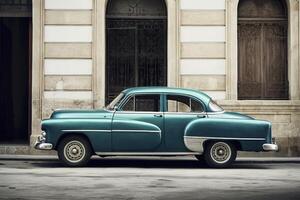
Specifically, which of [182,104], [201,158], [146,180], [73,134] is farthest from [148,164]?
[146,180]

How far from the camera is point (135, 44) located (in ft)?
58.6

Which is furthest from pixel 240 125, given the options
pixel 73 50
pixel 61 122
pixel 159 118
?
pixel 73 50

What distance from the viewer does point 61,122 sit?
13.1 meters

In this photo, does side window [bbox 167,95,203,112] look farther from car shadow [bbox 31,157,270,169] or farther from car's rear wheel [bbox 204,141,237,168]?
car shadow [bbox 31,157,270,169]

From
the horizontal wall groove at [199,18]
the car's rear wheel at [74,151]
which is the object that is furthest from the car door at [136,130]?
the horizontal wall groove at [199,18]

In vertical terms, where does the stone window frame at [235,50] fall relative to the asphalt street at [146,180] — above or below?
above

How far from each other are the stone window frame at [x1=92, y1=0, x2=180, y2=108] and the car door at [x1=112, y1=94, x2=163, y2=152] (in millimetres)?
4193

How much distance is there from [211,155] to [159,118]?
4.28ft

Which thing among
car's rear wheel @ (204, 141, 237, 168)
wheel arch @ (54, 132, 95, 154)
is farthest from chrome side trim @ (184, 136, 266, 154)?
wheel arch @ (54, 132, 95, 154)

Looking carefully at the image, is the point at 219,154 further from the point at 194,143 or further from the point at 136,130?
the point at 136,130

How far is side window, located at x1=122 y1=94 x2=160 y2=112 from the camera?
Result: 13.2m

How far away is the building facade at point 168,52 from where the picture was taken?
17266mm

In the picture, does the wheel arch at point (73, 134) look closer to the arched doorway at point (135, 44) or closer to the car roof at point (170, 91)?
the car roof at point (170, 91)

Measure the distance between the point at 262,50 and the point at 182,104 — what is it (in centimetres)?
530
